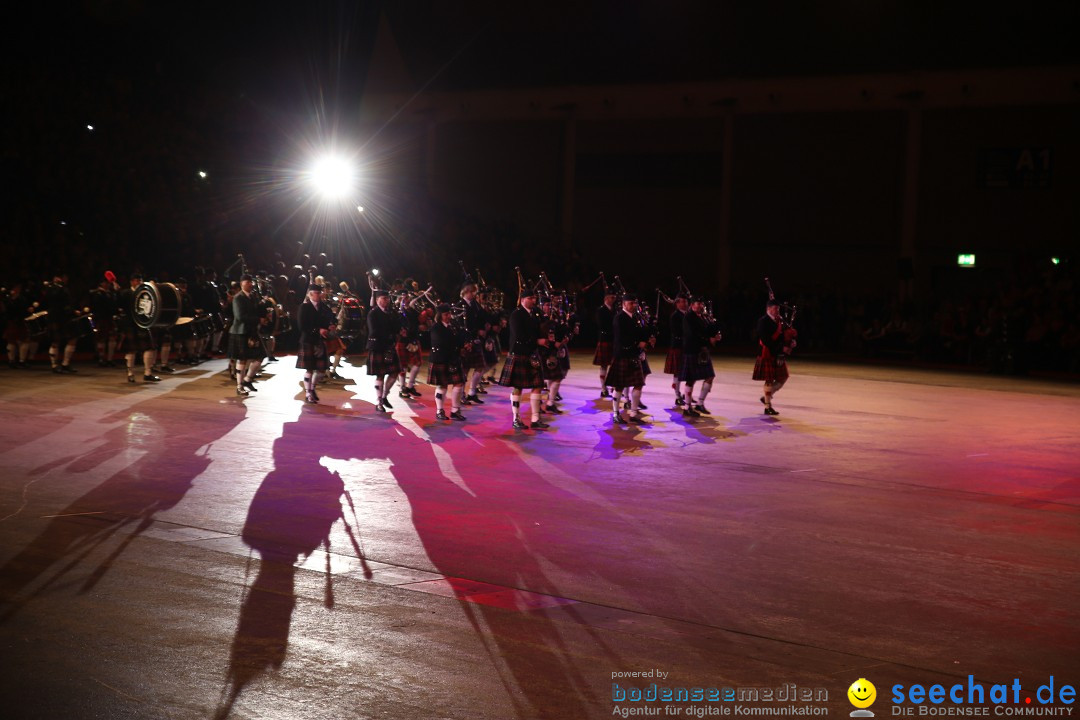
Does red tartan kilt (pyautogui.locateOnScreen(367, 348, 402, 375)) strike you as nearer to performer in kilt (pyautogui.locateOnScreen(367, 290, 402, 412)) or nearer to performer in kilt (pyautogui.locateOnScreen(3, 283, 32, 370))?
performer in kilt (pyautogui.locateOnScreen(367, 290, 402, 412))

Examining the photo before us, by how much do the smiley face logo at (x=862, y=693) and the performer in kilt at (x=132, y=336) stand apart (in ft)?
49.5

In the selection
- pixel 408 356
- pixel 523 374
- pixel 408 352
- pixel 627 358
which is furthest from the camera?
pixel 408 352

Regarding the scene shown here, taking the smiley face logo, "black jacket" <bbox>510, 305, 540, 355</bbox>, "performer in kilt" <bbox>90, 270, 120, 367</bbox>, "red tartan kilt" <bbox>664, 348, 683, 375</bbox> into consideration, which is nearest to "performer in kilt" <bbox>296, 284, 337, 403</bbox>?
"black jacket" <bbox>510, 305, 540, 355</bbox>

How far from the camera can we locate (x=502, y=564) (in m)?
7.49

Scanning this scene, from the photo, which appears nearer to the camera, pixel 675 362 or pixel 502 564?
pixel 502 564

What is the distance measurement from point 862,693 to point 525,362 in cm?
959

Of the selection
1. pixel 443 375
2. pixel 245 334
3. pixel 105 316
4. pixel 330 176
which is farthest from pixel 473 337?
pixel 330 176

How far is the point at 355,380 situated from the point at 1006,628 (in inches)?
589

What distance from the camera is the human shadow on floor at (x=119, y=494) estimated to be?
6883 mm

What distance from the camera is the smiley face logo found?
5.07m

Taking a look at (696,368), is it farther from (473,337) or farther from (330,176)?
(330,176)

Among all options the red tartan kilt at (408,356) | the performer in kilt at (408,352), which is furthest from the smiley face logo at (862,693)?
the red tartan kilt at (408,356)

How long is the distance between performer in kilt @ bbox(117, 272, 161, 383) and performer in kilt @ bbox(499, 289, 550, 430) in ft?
23.4

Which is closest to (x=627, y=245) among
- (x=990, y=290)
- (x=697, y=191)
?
(x=697, y=191)
